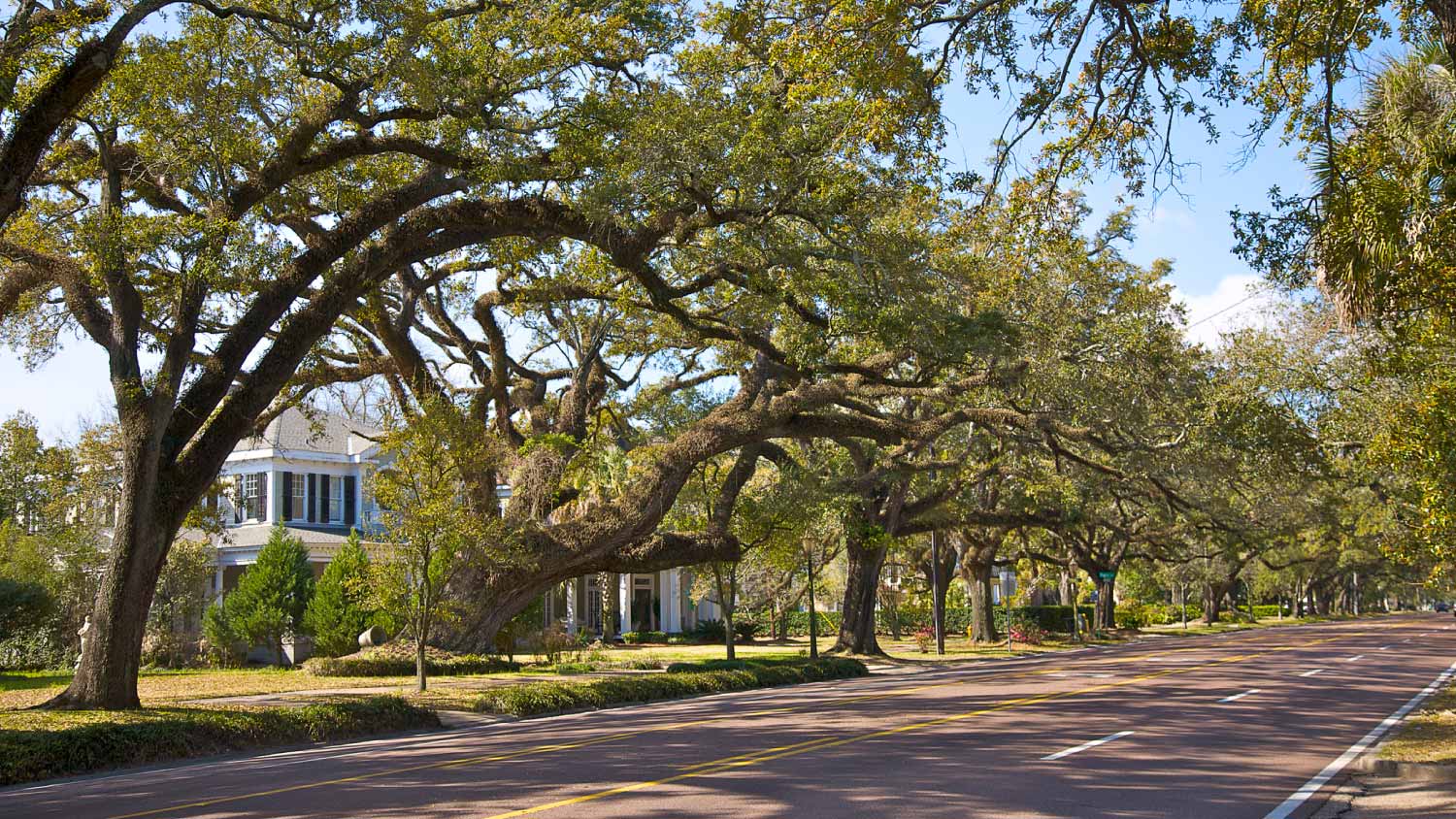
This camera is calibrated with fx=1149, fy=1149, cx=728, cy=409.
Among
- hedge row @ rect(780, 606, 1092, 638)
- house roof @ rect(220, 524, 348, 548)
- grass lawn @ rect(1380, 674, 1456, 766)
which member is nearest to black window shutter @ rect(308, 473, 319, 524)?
house roof @ rect(220, 524, 348, 548)

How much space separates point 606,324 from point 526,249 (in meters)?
5.25

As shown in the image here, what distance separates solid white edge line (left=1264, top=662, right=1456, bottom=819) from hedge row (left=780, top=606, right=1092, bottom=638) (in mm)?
36548

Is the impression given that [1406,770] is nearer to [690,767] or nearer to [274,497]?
[690,767]

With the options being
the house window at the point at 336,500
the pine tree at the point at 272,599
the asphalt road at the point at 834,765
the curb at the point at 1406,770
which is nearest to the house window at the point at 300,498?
the house window at the point at 336,500

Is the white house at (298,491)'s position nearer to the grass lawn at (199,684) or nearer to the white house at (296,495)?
the white house at (296,495)

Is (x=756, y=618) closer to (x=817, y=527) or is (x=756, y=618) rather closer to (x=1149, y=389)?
(x=817, y=527)

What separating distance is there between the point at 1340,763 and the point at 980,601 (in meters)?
37.1

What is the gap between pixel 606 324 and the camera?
25562 millimetres

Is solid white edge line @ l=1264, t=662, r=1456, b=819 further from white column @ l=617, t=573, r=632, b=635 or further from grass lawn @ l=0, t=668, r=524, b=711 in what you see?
white column @ l=617, t=573, r=632, b=635

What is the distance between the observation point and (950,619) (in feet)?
197

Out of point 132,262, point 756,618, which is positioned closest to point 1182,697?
point 132,262

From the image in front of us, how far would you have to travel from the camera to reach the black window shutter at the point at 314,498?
40847 millimetres

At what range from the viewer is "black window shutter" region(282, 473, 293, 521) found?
40.3 meters

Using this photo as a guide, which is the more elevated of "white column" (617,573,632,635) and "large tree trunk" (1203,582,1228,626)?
"white column" (617,573,632,635)
